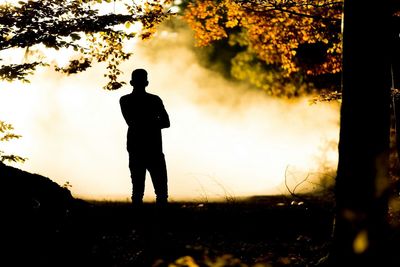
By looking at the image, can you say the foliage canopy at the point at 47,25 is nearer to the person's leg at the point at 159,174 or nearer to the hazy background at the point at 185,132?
the person's leg at the point at 159,174

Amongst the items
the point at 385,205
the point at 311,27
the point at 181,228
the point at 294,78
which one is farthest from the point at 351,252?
the point at 294,78

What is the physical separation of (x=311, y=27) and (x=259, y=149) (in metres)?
21.2

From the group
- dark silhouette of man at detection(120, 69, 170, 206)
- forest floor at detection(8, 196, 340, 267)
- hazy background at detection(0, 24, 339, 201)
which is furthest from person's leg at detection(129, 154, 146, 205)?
hazy background at detection(0, 24, 339, 201)

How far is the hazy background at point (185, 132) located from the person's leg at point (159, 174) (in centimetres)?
1548

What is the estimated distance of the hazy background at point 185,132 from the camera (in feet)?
85.5

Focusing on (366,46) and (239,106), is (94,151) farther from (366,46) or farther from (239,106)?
(366,46)

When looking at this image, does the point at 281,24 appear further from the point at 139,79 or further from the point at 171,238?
the point at 171,238

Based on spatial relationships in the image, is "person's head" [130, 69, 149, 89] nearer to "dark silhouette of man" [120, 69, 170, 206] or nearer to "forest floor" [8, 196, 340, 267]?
"dark silhouette of man" [120, 69, 170, 206]

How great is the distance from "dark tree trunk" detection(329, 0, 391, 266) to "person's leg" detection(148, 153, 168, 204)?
2.78 m

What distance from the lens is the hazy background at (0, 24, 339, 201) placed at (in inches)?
1026

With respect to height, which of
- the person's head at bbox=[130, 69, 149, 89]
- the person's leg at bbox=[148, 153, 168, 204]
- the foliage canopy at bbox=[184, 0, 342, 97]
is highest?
the foliage canopy at bbox=[184, 0, 342, 97]

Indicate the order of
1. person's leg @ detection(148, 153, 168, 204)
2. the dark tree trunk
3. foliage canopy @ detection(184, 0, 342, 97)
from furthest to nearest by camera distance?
foliage canopy @ detection(184, 0, 342, 97) → person's leg @ detection(148, 153, 168, 204) → the dark tree trunk

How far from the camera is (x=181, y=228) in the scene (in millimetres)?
6418

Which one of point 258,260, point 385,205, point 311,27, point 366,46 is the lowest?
point 258,260
